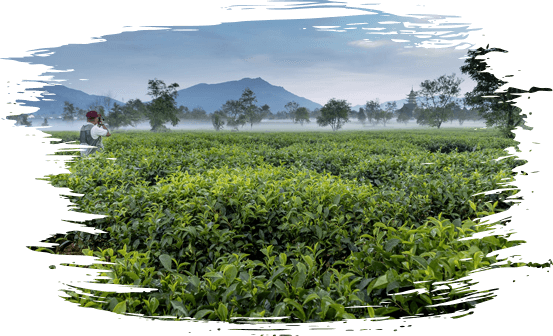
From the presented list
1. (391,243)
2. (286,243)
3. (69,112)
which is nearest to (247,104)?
(69,112)

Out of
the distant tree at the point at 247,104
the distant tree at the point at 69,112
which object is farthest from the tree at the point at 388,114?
the distant tree at the point at 69,112

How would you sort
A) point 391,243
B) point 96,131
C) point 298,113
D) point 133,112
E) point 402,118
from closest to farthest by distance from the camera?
point 391,243 → point 96,131 → point 133,112 → point 298,113 → point 402,118

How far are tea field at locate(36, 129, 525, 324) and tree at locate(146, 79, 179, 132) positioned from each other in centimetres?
5034

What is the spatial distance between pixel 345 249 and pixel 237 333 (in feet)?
6.66

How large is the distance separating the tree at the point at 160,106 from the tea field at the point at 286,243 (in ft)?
165

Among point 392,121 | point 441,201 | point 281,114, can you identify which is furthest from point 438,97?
point 441,201

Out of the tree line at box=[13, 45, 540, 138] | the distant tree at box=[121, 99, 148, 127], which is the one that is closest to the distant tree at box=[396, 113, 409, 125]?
the tree line at box=[13, 45, 540, 138]

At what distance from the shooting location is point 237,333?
103 centimetres

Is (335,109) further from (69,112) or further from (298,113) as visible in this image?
(69,112)

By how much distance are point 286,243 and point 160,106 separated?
180ft

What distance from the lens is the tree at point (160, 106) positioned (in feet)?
168

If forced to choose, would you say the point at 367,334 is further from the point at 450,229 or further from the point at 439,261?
the point at 450,229

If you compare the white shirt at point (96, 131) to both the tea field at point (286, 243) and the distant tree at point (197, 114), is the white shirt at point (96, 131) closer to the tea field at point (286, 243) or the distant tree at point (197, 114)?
the tea field at point (286, 243)

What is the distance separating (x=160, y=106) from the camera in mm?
51375
